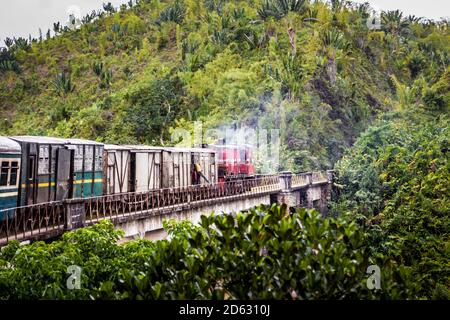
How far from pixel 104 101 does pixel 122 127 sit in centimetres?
715

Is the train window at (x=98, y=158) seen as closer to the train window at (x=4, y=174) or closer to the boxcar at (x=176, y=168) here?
the boxcar at (x=176, y=168)

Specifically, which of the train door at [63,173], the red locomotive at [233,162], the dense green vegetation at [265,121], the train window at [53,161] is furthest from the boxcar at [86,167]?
the red locomotive at [233,162]

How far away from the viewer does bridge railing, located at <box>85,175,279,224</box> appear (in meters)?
15.5

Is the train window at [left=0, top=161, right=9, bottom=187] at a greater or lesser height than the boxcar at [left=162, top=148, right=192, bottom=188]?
lesser

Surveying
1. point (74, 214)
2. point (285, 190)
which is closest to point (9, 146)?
point (74, 214)

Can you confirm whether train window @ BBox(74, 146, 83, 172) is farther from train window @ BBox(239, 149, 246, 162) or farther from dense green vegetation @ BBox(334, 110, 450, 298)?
train window @ BBox(239, 149, 246, 162)

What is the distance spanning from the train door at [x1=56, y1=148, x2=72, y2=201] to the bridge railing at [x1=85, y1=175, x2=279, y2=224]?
0.78 m

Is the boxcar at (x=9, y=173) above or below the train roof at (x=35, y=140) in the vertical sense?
below

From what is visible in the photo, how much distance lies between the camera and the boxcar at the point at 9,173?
39.7 ft

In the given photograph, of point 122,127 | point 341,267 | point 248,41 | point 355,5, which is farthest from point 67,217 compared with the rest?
point 355,5

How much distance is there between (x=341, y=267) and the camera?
5379 millimetres

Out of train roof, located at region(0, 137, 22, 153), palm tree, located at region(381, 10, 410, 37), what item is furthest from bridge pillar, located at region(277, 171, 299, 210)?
palm tree, located at region(381, 10, 410, 37)

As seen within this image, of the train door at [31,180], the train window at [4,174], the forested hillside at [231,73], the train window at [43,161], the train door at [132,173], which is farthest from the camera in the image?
the forested hillside at [231,73]

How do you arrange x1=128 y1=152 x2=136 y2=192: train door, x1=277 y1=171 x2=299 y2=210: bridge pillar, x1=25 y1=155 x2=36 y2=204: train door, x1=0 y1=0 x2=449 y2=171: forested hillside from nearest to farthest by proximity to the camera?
x1=25 y1=155 x2=36 y2=204: train door
x1=128 y1=152 x2=136 y2=192: train door
x1=277 y1=171 x2=299 y2=210: bridge pillar
x1=0 y1=0 x2=449 y2=171: forested hillside
